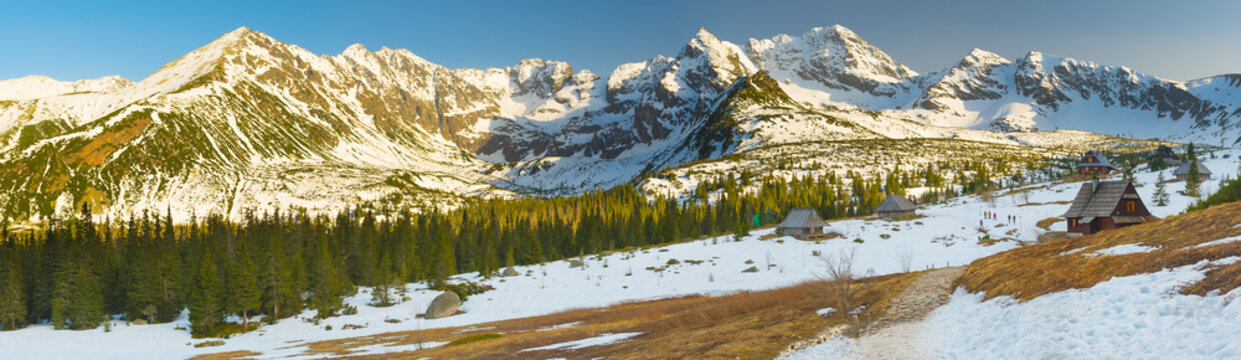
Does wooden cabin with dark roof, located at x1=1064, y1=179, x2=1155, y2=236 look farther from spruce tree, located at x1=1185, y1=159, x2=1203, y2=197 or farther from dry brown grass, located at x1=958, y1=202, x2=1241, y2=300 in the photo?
spruce tree, located at x1=1185, y1=159, x2=1203, y2=197

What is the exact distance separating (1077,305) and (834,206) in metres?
134

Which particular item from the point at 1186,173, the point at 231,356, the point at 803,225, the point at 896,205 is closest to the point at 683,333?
the point at 231,356

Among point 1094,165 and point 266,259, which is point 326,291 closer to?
point 266,259

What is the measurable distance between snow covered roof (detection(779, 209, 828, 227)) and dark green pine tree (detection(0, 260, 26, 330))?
10100cm

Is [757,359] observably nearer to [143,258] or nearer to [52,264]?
[143,258]

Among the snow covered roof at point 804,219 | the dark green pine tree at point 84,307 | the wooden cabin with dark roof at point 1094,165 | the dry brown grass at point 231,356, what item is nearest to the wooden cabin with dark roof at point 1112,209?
the snow covered roof at point 804,219

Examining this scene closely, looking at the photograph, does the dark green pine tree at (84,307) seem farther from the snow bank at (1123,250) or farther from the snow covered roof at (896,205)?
the snow covered roof at (896,205)

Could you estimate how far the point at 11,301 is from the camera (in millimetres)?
66438

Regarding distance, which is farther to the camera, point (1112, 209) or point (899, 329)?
point (1112, 209)

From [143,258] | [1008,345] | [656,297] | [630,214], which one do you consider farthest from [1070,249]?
[630,214]

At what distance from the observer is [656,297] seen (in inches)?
2411

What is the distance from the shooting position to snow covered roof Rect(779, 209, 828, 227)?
93750 millimetres

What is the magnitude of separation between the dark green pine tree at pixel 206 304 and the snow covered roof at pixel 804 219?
259 ft

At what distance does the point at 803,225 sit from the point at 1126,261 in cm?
7478
